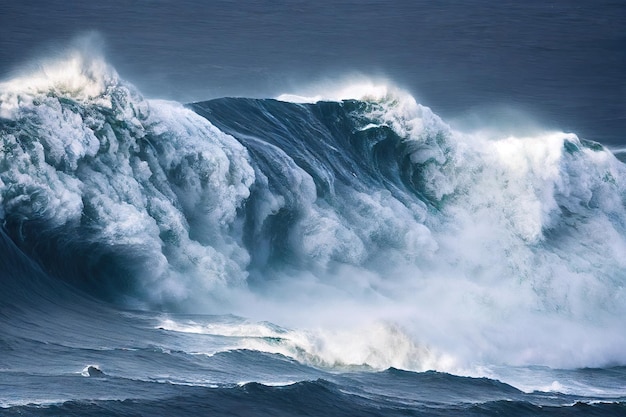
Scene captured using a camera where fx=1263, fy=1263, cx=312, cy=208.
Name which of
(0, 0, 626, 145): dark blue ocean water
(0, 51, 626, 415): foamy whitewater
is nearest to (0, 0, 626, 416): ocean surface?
(0, 51, 626, 415): foamy whitewater

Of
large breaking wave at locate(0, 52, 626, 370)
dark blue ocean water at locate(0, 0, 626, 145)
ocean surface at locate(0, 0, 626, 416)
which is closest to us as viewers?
ocean surface at locate(0, 0, 626, 416)

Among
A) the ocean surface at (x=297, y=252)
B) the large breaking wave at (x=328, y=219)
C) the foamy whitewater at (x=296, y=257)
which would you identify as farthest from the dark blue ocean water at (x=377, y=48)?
the foamy whitewater at (x=296, y=257)

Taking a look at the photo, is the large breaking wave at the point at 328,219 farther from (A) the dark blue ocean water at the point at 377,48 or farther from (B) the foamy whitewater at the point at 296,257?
(A) the dark blue ocean water at the point at 377,48

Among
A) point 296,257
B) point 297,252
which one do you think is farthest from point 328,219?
point 296,257

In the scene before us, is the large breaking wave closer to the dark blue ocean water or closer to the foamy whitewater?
the foamy whitewater

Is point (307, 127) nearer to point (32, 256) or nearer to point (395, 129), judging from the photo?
point (395, 129)

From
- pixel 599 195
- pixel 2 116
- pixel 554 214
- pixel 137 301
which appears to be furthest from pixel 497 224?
pixel 2 116

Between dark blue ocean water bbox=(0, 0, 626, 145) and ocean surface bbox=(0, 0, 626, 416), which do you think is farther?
dark blue ocean water bbox=(0, 0, 626, 145)
